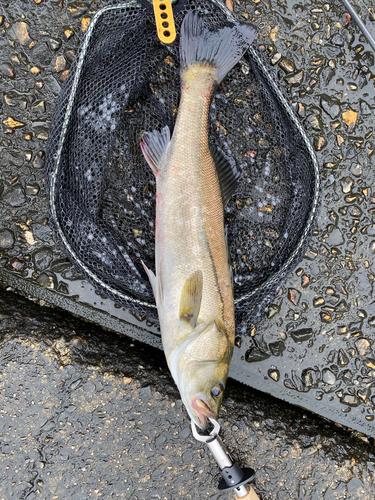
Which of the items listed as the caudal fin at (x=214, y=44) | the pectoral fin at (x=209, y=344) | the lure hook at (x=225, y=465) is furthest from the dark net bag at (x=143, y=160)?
the lure hook at (x=225, y=465)

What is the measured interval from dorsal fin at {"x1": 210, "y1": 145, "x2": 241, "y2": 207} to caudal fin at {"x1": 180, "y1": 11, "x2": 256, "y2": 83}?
0.53m

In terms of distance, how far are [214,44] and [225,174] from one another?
2.77ft

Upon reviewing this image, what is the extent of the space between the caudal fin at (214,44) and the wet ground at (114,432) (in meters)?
2.02

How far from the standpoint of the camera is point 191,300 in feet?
6.68

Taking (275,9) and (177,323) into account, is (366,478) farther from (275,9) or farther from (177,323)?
(275,9)

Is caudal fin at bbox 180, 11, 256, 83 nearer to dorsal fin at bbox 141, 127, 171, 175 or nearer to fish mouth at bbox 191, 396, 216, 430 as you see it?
dorsal fin at bbox 141, 127, 171, 175

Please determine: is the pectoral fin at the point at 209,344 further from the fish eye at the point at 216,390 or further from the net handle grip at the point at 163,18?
the net handle grip at the point at 163,18

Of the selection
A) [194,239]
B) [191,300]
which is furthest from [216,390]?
[194,239]

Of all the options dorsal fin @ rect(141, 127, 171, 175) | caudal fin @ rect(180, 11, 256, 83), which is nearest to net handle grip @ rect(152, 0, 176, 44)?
caudal fin @ rect(180, 11, 256, 83)

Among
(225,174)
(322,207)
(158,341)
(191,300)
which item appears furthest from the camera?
(322,207)

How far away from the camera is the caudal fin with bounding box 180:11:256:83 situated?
2.24m

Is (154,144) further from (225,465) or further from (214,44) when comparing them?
(225,465)

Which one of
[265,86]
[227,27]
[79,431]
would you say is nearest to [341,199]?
[265,86]

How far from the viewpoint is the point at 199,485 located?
99.1 inches
